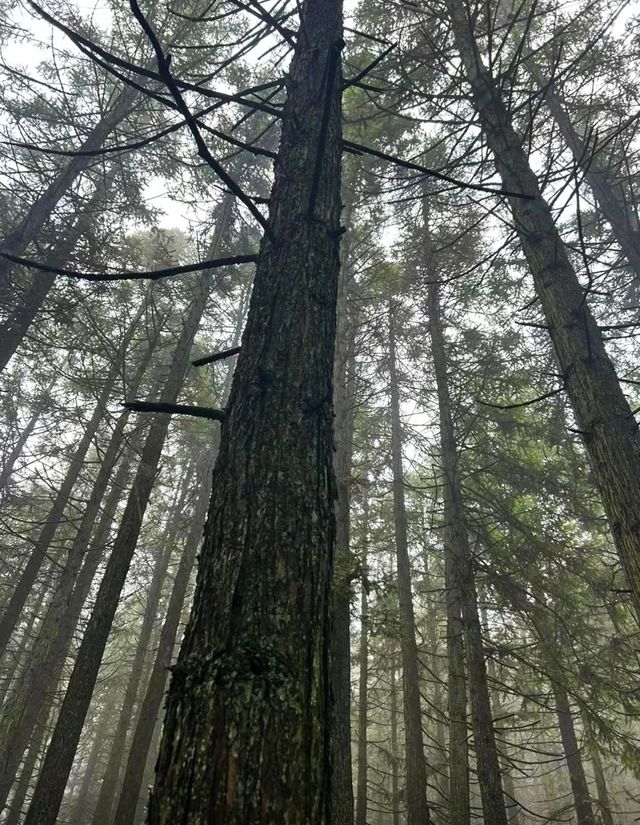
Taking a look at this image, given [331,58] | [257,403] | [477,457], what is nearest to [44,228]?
[331,58]

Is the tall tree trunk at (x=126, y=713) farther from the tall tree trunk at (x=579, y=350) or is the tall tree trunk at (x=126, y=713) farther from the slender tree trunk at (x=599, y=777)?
the tall tree trunk at (x=579, y=350)

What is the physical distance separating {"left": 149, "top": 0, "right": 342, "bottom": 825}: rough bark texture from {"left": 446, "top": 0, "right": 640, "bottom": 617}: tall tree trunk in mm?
2455

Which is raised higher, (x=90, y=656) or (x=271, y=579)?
(x=90, y=656)

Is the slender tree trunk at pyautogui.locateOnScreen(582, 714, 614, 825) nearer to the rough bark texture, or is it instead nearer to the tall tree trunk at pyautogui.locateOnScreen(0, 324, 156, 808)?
the tall tree trunk at pyautogui.locateOnScreen(0, 324, 156, 808)

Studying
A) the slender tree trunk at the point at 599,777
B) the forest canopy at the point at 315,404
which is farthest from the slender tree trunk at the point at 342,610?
the slender tree trunk at the point at 599,777

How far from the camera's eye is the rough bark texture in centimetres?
107

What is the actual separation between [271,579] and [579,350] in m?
3.37

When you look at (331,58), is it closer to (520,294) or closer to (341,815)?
(341,815)

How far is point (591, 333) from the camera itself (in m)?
3.75

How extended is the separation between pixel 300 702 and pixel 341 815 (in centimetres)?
459

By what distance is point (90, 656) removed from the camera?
18.4 feet

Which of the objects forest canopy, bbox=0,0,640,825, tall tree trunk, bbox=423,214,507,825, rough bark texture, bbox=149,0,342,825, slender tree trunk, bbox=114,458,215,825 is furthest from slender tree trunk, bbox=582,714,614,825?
rough bark texture, bbox=149,0,342,825

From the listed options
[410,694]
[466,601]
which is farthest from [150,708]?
[466,601]

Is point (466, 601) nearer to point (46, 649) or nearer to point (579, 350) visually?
point (579, 350)
